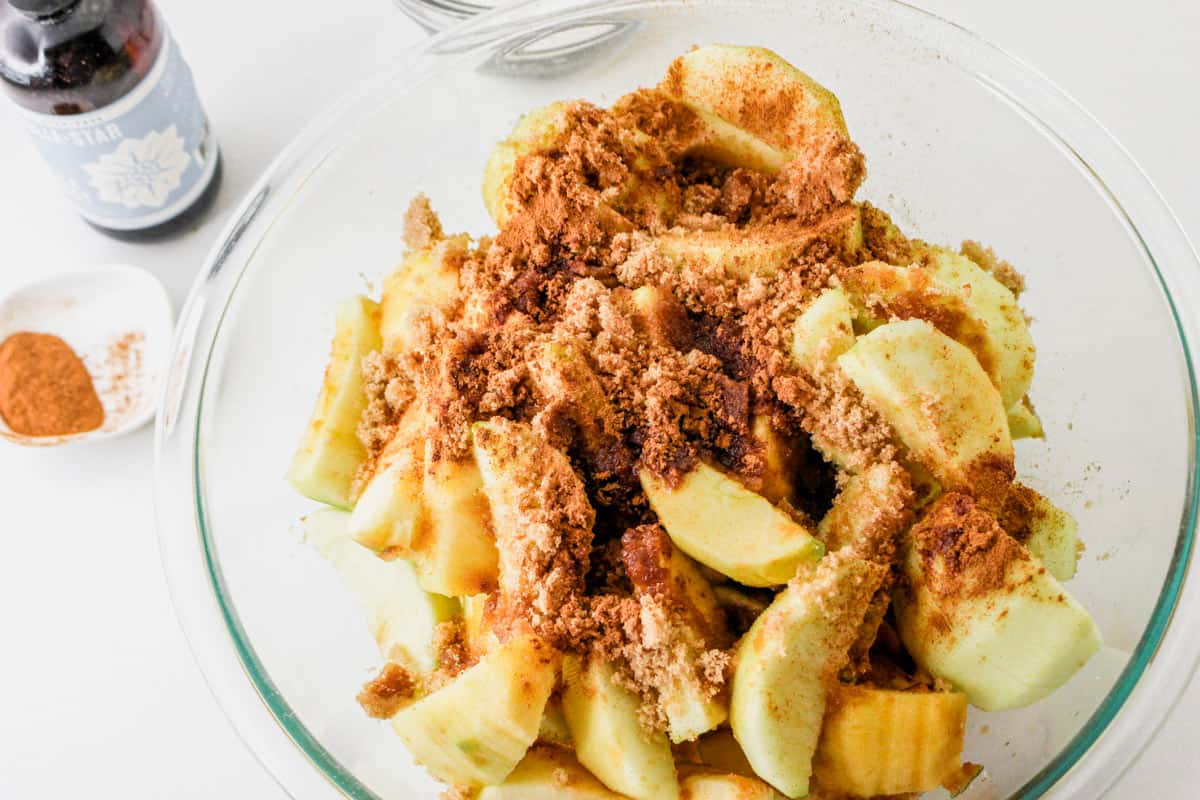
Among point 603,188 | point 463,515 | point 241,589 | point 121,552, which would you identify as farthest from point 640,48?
point 121,552

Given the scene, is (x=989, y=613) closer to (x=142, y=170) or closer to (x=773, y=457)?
(x=773, y=457)

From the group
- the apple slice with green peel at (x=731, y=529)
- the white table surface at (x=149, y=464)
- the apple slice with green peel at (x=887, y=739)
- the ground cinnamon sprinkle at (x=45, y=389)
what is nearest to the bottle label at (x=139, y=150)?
the white table surface at (x=149, y=464)

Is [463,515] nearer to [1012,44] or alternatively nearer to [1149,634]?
[1149,634]

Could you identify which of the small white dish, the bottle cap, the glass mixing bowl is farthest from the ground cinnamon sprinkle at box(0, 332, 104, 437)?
the bottle cap

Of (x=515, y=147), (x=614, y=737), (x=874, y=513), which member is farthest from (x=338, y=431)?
(x=874, y=513)

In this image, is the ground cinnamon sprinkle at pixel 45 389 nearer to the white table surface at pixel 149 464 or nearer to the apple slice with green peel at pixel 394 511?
the white table surface at pixel 149 464

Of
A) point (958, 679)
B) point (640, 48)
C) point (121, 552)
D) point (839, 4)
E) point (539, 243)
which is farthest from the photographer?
point (121, 552)
